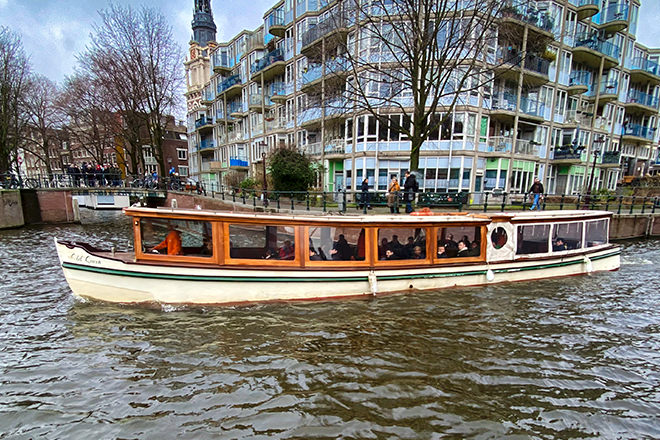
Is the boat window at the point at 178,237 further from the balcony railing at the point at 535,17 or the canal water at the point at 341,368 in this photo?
the balcony railing at the point at 535,17

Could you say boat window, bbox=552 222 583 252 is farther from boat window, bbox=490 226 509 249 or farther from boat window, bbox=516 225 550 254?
boat window, bbox=490 226 509 249

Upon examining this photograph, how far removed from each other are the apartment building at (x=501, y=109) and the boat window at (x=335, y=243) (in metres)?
8.62

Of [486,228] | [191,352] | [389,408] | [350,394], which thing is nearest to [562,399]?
[389,408]

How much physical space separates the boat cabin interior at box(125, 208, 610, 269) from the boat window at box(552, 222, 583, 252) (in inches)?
15.8

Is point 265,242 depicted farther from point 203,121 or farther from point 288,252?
point 203,121

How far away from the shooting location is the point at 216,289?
6.40 meters

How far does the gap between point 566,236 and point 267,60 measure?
3055 centimetres

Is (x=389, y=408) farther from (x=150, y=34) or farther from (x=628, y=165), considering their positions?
(x=628, y=165)

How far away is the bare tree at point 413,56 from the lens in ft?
41.0

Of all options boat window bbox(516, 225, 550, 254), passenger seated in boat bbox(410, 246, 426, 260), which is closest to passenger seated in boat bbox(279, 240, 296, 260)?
passenger seated in boat bbox(410, 246, 426, 260)

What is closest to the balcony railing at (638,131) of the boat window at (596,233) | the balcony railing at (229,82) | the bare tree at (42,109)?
the boat window at (596,233)

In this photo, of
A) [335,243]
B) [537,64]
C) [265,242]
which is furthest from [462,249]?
[537,64]

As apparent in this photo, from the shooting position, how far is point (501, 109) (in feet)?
70.2

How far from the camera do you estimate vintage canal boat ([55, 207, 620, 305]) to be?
6.29m
